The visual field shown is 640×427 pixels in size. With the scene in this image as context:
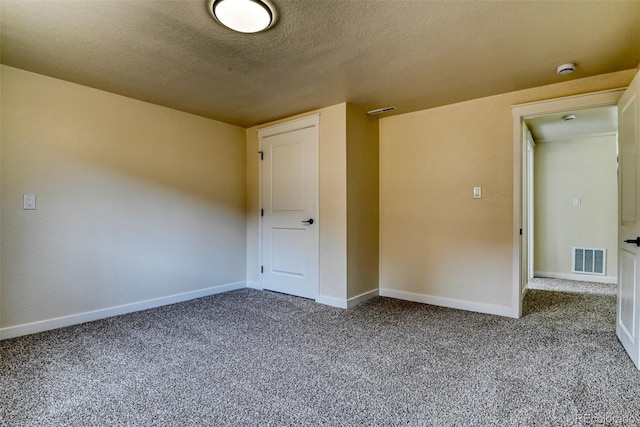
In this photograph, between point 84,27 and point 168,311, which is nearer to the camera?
point 84,27

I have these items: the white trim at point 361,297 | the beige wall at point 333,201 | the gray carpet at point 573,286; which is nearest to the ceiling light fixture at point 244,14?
the beige wall at point 333,201

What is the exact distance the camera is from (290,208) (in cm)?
407

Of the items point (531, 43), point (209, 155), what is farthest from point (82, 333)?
point (531, 43)

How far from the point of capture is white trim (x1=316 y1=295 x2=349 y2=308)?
3475 mm

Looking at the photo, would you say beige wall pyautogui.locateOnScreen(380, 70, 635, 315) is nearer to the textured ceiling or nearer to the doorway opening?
the textured ceiling

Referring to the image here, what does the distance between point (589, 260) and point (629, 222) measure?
10.7ft

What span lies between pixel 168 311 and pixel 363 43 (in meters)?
3.08

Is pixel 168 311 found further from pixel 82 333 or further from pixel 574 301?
pixel 574 301

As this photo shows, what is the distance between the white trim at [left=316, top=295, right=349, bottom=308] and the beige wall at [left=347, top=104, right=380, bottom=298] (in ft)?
0.39

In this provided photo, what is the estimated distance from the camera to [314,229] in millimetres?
3811

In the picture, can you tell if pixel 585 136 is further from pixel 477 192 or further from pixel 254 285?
pixel 254 285

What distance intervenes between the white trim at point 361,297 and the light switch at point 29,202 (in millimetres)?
2984

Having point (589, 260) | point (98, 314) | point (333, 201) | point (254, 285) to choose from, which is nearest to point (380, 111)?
point (333, 201)

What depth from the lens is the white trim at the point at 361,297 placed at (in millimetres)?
3517
